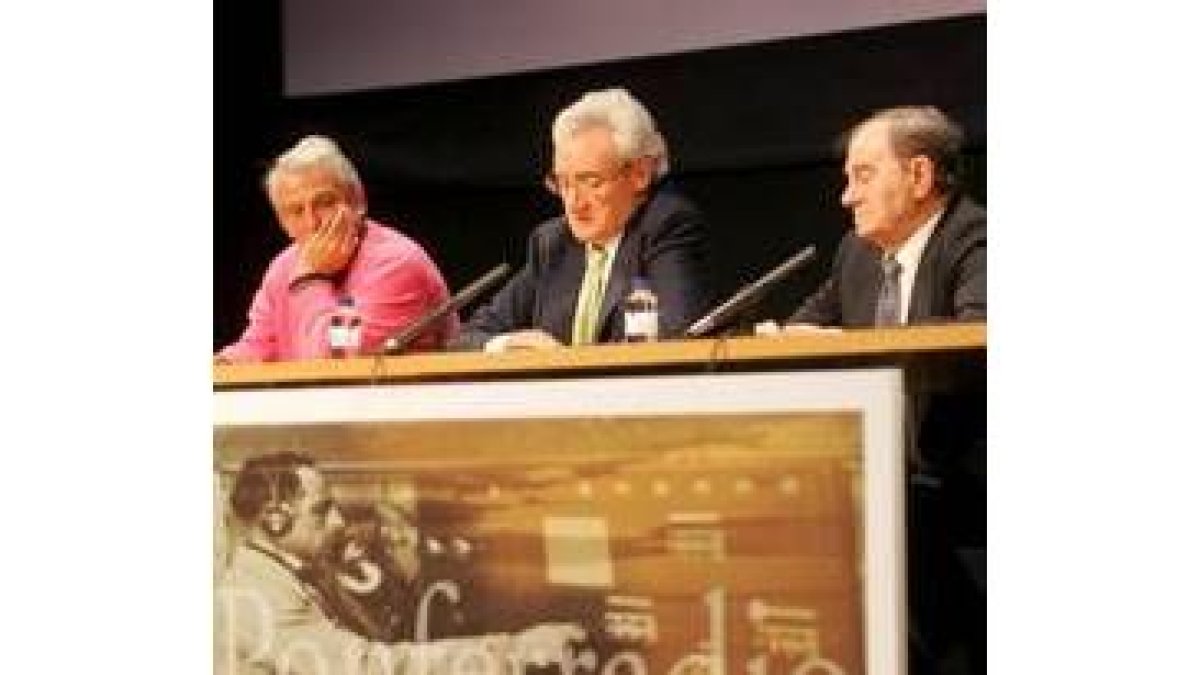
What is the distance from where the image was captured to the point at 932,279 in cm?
186

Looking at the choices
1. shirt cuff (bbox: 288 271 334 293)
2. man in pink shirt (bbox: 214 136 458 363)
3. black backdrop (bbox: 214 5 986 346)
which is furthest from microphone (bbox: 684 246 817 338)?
shirt cuff (bbox: 288 271 334 293)

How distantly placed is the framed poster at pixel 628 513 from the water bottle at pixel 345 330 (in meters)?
0.05

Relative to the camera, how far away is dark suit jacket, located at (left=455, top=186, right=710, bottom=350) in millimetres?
1989

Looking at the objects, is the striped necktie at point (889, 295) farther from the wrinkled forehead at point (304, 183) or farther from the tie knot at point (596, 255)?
the wrinkled forehead at point (304, 183)

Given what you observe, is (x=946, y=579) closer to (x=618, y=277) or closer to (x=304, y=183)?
(x=618, y=277)

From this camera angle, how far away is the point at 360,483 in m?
2.18

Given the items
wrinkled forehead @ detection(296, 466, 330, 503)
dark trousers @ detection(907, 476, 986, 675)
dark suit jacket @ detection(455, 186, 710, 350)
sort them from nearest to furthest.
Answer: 1. dark trousers @ detection(907, 476, 986, 675)
2. dark suit jacket @ detection(455, 186, 710, 350)
3. wrinkled forehead @ detection(296, 466, 330, 503)

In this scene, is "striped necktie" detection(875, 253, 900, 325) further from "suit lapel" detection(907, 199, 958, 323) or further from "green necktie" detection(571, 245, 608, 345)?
"green necktie" detection(571, 245, 608, 345)

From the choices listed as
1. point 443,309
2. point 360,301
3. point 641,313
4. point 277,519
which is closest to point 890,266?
point 641,313
